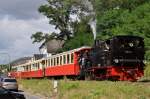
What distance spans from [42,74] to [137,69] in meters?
28.1

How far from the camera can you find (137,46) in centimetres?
3666

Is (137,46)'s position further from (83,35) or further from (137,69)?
(83,35)

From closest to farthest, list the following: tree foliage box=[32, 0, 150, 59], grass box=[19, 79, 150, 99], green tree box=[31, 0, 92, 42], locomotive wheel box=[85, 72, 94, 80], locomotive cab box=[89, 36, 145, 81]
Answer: grass box=[19, 79, 150, 99], locomotive cab box=[89, 36, 145, 81], locomotive wheel box=[85, 72, 94, 80], tree foliage box=[32, 0, 150, 59], green tree box=[31, 0, 92, 42]

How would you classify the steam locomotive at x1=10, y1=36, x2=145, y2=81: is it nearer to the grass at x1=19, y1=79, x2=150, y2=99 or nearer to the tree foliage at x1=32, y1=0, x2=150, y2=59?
the grass at x1=19, y1=79, x2=150, y2=99

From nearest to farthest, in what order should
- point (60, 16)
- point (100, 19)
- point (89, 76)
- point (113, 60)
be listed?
1. point (113, 60)
2. point (89, 76)
3. point (100, 19)
4. point (60, 16)

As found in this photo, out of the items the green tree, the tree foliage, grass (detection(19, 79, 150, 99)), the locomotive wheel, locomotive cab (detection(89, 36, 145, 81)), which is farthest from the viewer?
the green tree

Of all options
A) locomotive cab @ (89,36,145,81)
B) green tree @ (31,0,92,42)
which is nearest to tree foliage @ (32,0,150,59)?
green tree @ (31,0,92,42)

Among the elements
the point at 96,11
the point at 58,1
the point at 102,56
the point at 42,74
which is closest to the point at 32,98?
the point at 102,56

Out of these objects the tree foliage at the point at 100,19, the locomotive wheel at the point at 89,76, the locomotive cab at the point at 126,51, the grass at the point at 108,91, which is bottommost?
the grass at the point at 108,91

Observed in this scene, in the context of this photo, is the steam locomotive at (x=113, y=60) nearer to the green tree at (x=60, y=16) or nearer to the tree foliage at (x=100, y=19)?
the tree foliage at (x=100, y=19)

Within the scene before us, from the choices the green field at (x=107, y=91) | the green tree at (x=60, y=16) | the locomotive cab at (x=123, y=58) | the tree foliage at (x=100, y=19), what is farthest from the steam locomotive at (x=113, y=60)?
the green tree at (x=60, y=16)

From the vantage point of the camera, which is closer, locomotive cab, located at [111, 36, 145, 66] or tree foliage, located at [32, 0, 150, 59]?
locomotive cab, located at [111, 36, 145, 66]

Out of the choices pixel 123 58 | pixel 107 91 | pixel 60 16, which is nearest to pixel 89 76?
pixel 123 58

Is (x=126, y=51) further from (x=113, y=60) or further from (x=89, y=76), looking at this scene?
(x=89, y=76)
